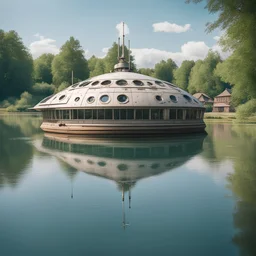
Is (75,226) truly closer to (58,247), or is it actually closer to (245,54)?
(58,247)

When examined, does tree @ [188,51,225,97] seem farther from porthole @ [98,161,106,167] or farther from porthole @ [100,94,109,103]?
porthole @ [98,161,106,167]

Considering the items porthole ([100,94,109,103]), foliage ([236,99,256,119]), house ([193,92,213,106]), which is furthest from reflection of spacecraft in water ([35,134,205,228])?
house ([193,92,213,106])

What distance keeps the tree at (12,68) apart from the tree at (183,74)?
56.8m

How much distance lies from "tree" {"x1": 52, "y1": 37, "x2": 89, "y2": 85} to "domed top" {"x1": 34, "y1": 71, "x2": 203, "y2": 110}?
243 feet

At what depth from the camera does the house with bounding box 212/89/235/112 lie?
9269cm

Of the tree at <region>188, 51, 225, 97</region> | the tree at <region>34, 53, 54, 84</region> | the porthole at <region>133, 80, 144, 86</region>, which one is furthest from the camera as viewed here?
the tree at <region>34, 53, 54, 84</region>

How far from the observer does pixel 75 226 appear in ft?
26.4

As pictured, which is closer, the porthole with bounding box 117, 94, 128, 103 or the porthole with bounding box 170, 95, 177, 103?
the porthole with bounding box 117, 94, 128, 103

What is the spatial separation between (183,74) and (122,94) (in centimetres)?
9745

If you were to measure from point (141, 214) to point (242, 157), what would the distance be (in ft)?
41.9

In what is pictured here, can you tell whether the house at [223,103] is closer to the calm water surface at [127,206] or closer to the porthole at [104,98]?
the porthole at [104,98]

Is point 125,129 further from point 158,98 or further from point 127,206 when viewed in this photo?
point 127,206

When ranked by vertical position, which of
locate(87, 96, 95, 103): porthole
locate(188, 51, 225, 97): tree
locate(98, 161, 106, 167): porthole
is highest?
locate(188, 51, 225, 97): tree

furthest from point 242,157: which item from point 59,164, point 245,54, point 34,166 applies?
point 34,166
